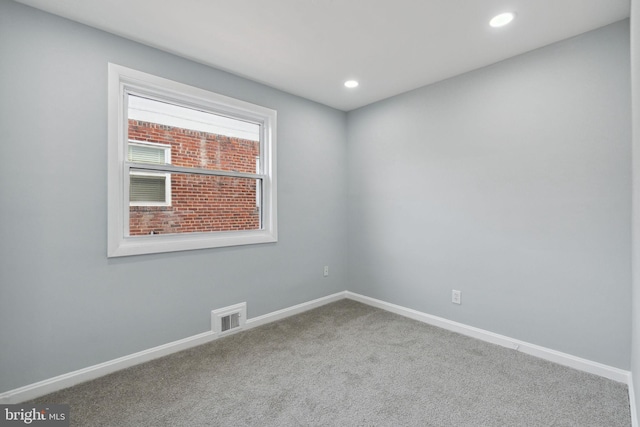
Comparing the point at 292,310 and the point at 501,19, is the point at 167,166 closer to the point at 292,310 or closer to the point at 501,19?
the point at 292,310

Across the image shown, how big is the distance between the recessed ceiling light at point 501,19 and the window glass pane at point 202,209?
93.0 inches

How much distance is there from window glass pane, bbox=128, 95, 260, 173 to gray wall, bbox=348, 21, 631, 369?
1551 mm

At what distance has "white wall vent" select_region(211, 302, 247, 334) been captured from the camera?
8.71 feet

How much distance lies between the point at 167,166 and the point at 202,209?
1.60 ft

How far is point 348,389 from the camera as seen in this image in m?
1.94

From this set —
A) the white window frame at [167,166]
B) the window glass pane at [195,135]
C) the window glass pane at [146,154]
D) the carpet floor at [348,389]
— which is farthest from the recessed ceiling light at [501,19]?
the window glass pane at [146,154]

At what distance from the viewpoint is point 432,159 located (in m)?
3.01

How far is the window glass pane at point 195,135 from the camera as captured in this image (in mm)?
2377

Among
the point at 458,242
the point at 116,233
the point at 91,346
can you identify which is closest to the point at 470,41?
the point at 458,242

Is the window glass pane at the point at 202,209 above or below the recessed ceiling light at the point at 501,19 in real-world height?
below

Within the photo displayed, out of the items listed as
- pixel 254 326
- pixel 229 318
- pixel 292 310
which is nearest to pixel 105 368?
pixel 229 318

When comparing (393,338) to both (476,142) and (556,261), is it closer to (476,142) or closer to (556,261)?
(556,261)

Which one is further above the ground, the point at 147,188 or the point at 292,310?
the point at 147,188

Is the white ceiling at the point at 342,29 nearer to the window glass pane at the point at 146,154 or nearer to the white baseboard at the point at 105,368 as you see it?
the window glass pane at the point at 146,154
